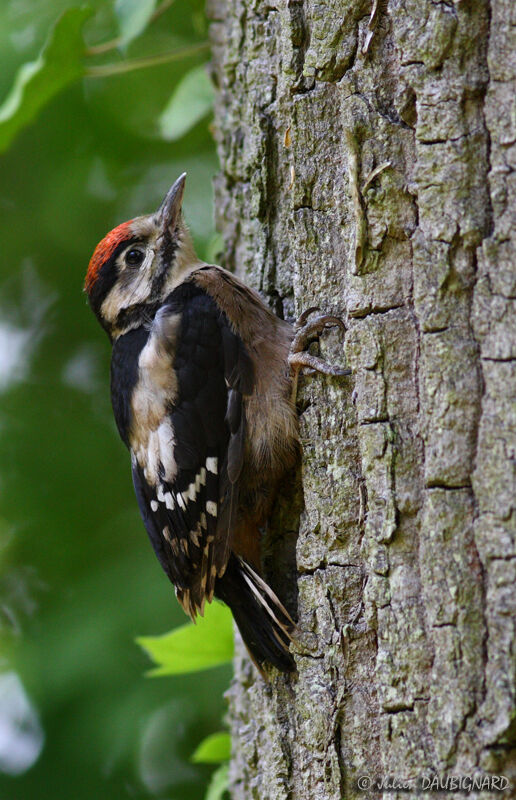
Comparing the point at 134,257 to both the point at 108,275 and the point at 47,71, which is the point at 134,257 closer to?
the point at 108,275

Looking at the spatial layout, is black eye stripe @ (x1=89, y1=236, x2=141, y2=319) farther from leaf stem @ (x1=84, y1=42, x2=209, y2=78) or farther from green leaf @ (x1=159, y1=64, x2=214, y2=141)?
leaf stem @ (x1=84, y1=42, x2=209, y2=78)

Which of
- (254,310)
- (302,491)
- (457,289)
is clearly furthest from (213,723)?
(457,289)

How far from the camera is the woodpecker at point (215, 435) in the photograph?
2328 mm

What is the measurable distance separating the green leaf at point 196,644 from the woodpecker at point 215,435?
0.06 m

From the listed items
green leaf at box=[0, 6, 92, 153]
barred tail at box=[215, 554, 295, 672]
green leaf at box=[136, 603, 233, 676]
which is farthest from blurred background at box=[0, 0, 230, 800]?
barred tail at box=[215, 554, 295, 672]

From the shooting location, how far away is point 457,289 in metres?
1.64

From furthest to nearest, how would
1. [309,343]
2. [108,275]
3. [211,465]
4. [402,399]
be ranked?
[108,275]
[211,465]
[309,343]
[402,399]

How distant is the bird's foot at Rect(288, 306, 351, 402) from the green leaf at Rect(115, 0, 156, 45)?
1.06m

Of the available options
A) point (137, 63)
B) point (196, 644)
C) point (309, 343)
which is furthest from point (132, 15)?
point (196, 644)

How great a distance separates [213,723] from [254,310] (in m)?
1.92

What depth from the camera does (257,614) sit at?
2281 millimetres

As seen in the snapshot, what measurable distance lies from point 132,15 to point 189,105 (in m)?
0.55

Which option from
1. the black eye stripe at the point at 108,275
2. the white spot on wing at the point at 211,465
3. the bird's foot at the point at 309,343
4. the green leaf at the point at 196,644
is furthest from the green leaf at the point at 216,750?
the black eye stripe at the point at 108,275

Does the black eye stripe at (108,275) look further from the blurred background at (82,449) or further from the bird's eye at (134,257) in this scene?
the blurred background at (82,449)
